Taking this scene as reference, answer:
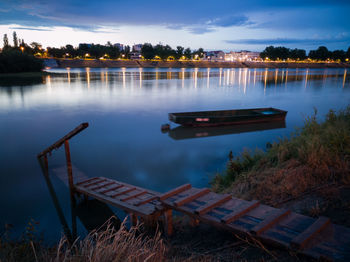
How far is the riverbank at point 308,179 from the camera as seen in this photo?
5.71 metres

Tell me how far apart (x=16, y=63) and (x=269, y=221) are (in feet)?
247

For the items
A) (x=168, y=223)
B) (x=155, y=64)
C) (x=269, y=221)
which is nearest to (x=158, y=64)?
(x=155, y=64)

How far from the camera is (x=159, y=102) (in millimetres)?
32875

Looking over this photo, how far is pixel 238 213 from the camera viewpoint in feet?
15.8

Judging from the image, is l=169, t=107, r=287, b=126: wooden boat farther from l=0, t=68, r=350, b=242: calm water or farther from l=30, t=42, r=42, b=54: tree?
l=30, t=42, r=42, b=54: tree

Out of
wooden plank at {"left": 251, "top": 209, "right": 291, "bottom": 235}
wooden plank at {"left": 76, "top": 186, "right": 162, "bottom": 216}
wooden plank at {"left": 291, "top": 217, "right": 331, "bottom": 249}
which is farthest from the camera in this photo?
wooden plank at {"left": 76, "top": 186, "right": 162, "bottom": 216}

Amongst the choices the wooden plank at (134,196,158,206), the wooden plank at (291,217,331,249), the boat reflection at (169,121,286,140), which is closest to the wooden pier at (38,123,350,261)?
the wooden plank at (291,217,331,249)

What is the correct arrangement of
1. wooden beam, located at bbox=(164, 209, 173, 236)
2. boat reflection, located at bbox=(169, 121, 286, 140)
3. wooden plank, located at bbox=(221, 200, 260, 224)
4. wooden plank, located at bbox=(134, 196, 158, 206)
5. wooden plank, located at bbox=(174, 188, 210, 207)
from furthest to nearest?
1. boat reflection, located at bbox=(169, 121, 286, 140)
2. wooden plank, located at bbox=(134, 196, 158, 206)
3. wooden beam, located at bbox=(164, 209, 173, 236)
4. wooden plank, located at bbox=(174, 188, 210, 207)
5. wooden plank, located at bbox=(221, 200, 260, 224)

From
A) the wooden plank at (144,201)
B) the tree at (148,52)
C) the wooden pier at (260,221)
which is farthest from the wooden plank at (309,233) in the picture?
the tree at (148,52)

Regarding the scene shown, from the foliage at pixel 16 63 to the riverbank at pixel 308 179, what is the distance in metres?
70.4

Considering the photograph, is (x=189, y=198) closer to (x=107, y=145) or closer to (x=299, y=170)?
(x=299, y=170)

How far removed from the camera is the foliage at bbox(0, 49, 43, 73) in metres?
63.3

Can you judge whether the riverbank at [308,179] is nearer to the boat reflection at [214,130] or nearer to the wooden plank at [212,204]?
the wooden plank at [212,204]

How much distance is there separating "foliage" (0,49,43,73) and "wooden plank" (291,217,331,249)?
241ft
